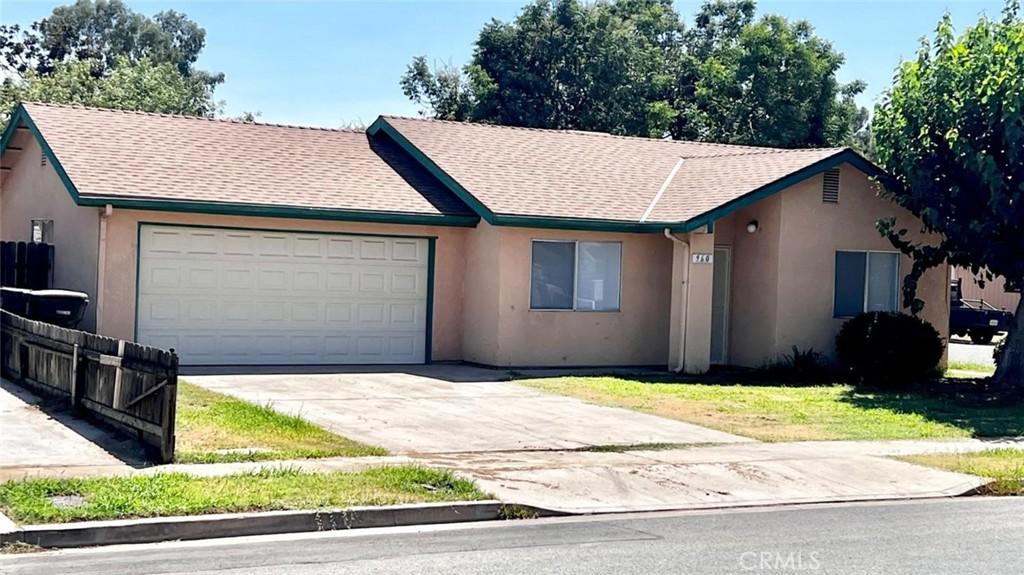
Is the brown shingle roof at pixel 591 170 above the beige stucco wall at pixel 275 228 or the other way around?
above

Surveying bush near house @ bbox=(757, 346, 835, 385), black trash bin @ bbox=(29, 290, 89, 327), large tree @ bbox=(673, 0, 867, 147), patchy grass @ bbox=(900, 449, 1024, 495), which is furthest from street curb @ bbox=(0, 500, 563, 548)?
large tree @ bbox=(673, 0, 867, 147)

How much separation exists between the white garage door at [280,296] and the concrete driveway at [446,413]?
1378 millimetres

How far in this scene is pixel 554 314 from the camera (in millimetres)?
21594

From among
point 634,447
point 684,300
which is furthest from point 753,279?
point 634,447

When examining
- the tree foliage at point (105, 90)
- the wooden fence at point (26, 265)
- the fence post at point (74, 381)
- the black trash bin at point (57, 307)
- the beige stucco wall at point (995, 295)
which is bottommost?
the fence post at point (74, 381)

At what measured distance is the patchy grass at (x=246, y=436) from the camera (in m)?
11.9

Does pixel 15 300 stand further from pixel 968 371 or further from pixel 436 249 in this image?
pixel 968 371

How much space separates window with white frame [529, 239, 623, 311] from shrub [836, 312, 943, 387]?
13.3 ft

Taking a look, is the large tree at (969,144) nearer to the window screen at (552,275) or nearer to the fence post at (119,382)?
the window screen at (552,275)

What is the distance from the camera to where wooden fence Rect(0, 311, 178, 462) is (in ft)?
37.1

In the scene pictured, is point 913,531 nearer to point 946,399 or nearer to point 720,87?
point 946,399

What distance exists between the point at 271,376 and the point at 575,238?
5.80 metres

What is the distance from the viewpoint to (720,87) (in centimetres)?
4616

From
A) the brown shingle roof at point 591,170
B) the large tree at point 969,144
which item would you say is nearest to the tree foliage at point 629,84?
the brown shingle roof at point 591,170
